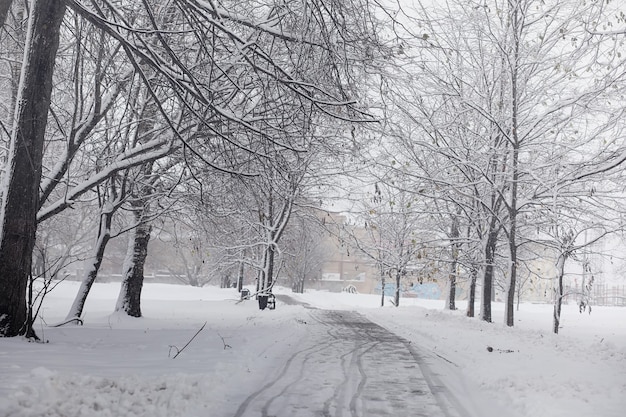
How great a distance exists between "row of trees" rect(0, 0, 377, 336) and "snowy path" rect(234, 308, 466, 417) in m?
2.66

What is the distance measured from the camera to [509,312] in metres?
18.0

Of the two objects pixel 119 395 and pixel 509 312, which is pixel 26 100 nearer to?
pixel 119 395

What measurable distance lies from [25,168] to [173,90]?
2.52 meters

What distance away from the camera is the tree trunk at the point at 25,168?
7.31 m

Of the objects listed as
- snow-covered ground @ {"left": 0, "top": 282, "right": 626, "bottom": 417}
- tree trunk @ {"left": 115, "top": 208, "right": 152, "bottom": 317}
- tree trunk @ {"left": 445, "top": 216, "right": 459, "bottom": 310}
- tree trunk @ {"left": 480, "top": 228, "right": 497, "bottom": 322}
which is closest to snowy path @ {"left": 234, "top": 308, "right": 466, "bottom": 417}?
snow-covered ground @ {"left": 0, "top": 282, "right": 626, "bottom": 417}

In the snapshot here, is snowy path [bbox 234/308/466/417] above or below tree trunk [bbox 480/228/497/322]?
below

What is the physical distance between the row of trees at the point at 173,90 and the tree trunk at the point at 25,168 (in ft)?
0.05

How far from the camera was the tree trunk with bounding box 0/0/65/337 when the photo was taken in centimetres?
731

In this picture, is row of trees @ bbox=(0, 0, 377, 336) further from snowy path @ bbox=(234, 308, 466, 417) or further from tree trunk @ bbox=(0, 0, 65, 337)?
snowy path @ bbox=(234, 308, 466, 417)

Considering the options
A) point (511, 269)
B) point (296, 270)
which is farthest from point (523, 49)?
point (296, 270)

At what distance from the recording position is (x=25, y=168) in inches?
297

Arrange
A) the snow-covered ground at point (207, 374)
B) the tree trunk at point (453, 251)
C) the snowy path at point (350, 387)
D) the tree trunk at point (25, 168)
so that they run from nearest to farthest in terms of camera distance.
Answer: the snow-covered ground at point (207, 374)
the snowy path at point (350, 387)
the tree trunk at point (25, 168)
the tree trunk at point (453, 251)

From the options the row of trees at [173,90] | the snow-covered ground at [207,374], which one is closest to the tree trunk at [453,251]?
the snow-covered ground at [207,374]

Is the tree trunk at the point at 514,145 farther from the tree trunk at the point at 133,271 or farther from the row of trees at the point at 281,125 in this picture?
the tree trunk at the point at 133,271
